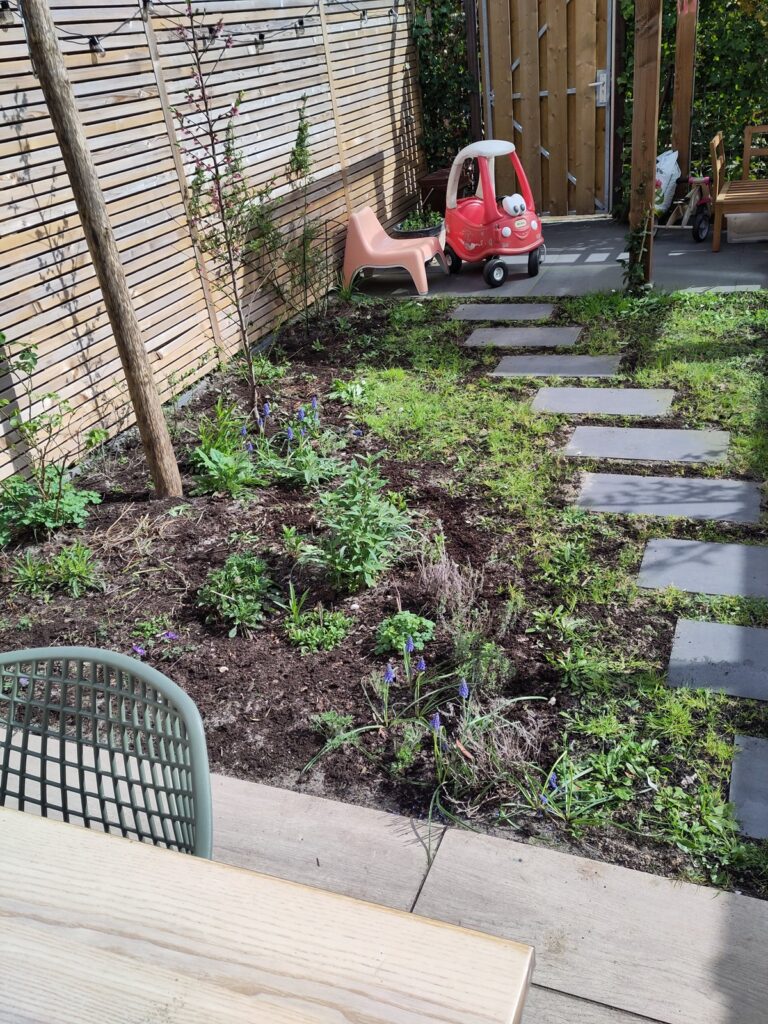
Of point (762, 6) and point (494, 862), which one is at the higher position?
point (762, 6)

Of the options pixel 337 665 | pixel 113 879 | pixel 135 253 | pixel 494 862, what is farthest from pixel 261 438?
pixel 113 879

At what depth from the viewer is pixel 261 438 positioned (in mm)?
4379

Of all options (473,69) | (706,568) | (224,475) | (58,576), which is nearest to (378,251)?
(473,69)

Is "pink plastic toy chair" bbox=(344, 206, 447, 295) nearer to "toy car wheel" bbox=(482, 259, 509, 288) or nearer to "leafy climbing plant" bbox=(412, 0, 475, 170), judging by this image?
"toy car wheel" bbox=(482, 259, 509, 288)

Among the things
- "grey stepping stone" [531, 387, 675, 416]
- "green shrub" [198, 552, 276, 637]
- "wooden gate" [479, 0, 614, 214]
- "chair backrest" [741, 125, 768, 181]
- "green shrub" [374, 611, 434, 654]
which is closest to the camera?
"green shrub" [374, 611, 434, 654]

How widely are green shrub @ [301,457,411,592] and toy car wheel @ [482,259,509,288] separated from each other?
143 inches

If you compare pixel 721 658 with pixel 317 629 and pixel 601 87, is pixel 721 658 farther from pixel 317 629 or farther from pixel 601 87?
pixel 601 87

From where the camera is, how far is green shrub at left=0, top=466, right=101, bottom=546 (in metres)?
3.72

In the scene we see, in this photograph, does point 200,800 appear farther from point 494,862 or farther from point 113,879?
point 494,862

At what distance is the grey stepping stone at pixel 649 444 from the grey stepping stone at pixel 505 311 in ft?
6.32

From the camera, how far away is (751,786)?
7.45 feet

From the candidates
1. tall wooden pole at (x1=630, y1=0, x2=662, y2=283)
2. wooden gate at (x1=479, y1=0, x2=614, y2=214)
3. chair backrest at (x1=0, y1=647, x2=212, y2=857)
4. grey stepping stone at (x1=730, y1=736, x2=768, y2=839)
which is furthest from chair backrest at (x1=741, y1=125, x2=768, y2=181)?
chair backrest at (x1=0, y1=647, x2=212, y2=857)

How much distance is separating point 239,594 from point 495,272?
14.2 feet

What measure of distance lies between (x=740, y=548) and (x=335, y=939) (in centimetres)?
281
